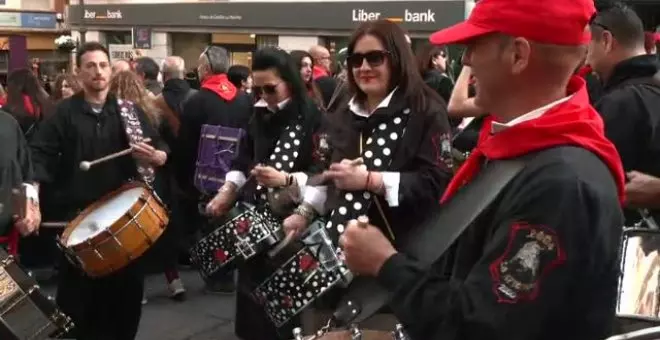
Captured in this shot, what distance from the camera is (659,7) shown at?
1328 centimetres

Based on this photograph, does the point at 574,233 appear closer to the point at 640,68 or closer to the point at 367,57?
the point at 367,57

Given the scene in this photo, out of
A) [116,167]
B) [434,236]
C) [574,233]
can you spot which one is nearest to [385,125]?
[434,236]

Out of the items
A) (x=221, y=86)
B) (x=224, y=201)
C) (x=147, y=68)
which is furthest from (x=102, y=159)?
(x=147, y=68)

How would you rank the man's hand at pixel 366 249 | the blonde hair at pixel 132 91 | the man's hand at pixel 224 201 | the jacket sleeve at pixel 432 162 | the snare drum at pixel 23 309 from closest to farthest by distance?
the man's hand at pixel 366 249, the jacket sleeve at pixel 432 162, the snare drum at pixel 23 309, the man's hand at pixel 224 201, the blonde hair at pixel 132 91

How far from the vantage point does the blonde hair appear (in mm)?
5426

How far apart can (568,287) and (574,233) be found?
0.36ft

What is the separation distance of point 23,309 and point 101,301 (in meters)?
0.95

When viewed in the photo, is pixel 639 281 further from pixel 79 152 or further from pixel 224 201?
pixel 79 152

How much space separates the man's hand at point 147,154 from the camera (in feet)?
15.2

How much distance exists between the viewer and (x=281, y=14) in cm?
1927

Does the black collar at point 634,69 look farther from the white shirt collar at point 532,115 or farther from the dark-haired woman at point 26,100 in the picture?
the dark-haired woman at point 26,100

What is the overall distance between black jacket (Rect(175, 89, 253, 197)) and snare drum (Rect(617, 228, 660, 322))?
3777 mm

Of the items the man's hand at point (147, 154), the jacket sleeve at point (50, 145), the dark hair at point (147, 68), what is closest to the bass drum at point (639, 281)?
the man's hand at point (147, 154)

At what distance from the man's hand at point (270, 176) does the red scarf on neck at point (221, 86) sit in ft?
8.83
